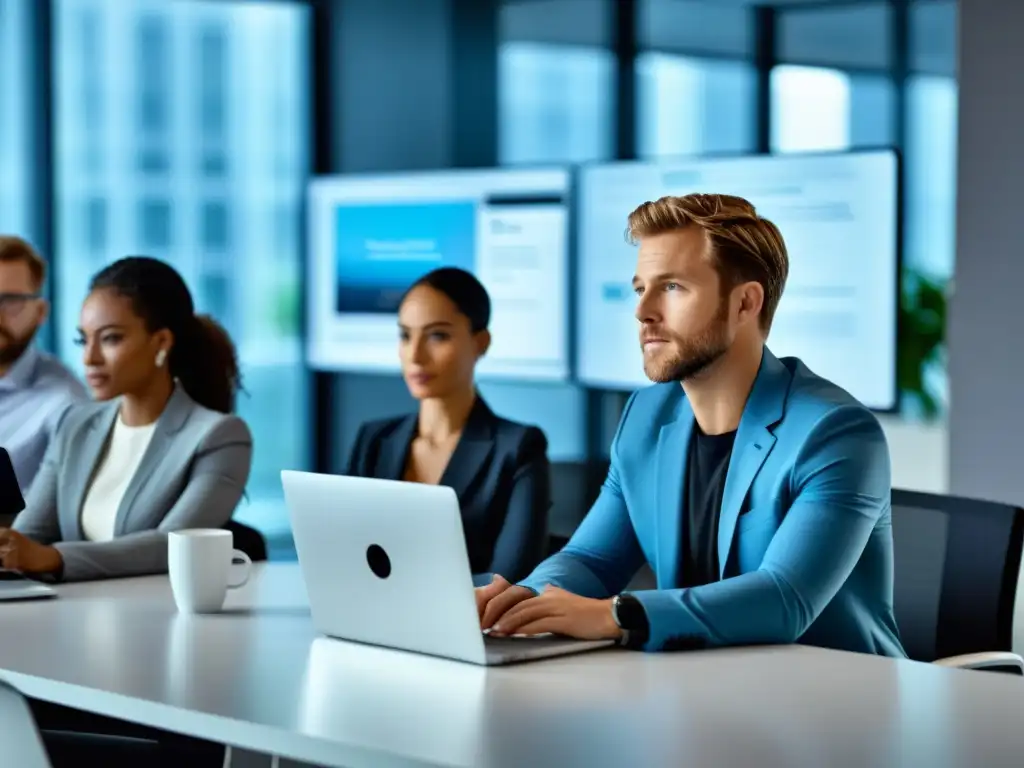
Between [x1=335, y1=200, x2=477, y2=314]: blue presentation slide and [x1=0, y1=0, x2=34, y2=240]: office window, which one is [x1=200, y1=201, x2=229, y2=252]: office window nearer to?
[x1=335, y1=200, x2=477, y2=314]: blue presentation slide

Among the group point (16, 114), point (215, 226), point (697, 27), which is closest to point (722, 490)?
point (697, 27)

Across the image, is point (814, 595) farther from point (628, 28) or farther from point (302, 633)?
point (628, 28)

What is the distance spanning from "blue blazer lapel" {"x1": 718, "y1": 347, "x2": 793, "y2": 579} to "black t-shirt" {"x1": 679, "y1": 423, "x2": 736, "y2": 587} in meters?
0.04

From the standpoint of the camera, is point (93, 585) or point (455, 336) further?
point (455, 336)

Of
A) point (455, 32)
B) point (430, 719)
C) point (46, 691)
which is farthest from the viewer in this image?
point (455, 32)

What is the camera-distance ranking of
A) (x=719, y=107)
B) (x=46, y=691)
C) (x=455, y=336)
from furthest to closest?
(x=719, y=107), (x=455, y=336), (x=46, y=691)

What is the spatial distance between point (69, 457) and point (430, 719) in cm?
173

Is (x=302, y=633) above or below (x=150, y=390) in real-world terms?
below

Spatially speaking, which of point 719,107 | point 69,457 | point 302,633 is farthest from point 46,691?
point 719,107

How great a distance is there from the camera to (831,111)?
6.51 metres

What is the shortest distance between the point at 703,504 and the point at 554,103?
15.4 feet

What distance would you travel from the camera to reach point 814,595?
2188 mm

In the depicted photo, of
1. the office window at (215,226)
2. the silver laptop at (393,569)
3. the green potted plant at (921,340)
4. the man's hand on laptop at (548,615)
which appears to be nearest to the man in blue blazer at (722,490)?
the man's hand on laptop at (548,615)

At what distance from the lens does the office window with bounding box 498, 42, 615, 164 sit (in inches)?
269
